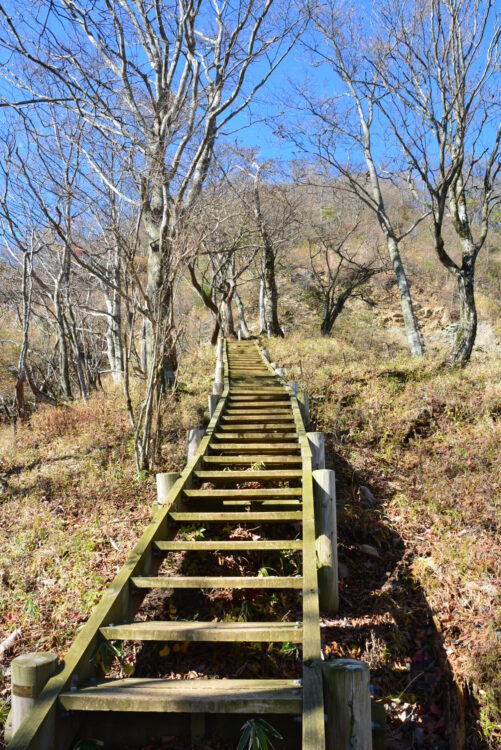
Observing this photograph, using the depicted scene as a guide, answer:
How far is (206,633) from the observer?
359 centimetres

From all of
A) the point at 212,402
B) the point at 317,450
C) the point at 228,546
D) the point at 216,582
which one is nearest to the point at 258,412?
the point at 212,402

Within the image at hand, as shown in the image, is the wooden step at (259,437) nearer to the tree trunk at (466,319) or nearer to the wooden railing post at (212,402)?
the wooden railing post at (212,402)

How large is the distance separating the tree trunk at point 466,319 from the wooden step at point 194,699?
1047cm

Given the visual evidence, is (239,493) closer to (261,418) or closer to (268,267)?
(261,418)

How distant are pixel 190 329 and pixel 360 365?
2441 cm

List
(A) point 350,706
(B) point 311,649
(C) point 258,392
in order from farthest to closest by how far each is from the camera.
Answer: (C) point 258,392 < (B) point 311,649 < (A) point 350,706

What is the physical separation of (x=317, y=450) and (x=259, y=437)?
1316 mm

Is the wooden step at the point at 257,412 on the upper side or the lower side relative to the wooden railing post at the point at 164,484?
upper

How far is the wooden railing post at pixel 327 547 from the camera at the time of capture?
4.85m

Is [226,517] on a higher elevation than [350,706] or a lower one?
higher

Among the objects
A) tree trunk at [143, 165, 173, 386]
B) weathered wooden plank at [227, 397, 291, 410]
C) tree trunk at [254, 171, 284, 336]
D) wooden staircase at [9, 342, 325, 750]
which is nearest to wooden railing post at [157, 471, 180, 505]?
wooden staircase at [9, 342, 325, 750]

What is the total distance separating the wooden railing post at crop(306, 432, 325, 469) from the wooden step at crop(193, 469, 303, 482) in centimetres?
34

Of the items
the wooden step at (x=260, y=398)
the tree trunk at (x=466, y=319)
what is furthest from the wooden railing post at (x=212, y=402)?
the tree trunk at (x=466, y=319)

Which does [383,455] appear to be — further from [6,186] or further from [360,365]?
[6,186]
